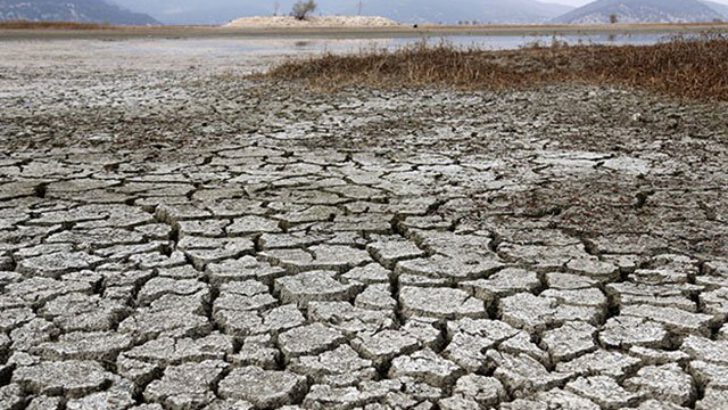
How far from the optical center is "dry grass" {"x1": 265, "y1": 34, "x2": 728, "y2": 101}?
10.6 metres

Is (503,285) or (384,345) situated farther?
(503,285)

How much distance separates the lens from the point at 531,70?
13.1m

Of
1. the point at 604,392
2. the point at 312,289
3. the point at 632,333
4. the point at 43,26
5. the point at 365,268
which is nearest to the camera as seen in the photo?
the point at 604,392

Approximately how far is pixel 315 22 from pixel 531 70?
36.7 metres

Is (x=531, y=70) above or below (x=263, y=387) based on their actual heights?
above

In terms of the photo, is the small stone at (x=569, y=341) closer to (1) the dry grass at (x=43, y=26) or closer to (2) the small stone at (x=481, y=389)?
(2) the small stone at (x=481, y=389)

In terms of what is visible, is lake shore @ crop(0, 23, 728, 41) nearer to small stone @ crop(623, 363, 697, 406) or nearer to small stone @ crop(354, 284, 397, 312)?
small stone @ crop(354, 284, 397, 312)

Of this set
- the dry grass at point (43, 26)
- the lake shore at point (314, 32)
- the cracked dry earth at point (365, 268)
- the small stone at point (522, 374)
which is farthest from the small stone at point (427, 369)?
the dry grass at point (43, 26)

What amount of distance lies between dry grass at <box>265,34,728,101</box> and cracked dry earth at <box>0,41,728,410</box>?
308 centimetres

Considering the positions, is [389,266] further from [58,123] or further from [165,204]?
[58,123]

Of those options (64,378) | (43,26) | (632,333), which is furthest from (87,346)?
(43,26)

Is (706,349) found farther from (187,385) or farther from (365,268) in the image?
(187,385)

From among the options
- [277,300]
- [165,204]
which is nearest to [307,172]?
[165,204]

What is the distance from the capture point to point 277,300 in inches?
135
